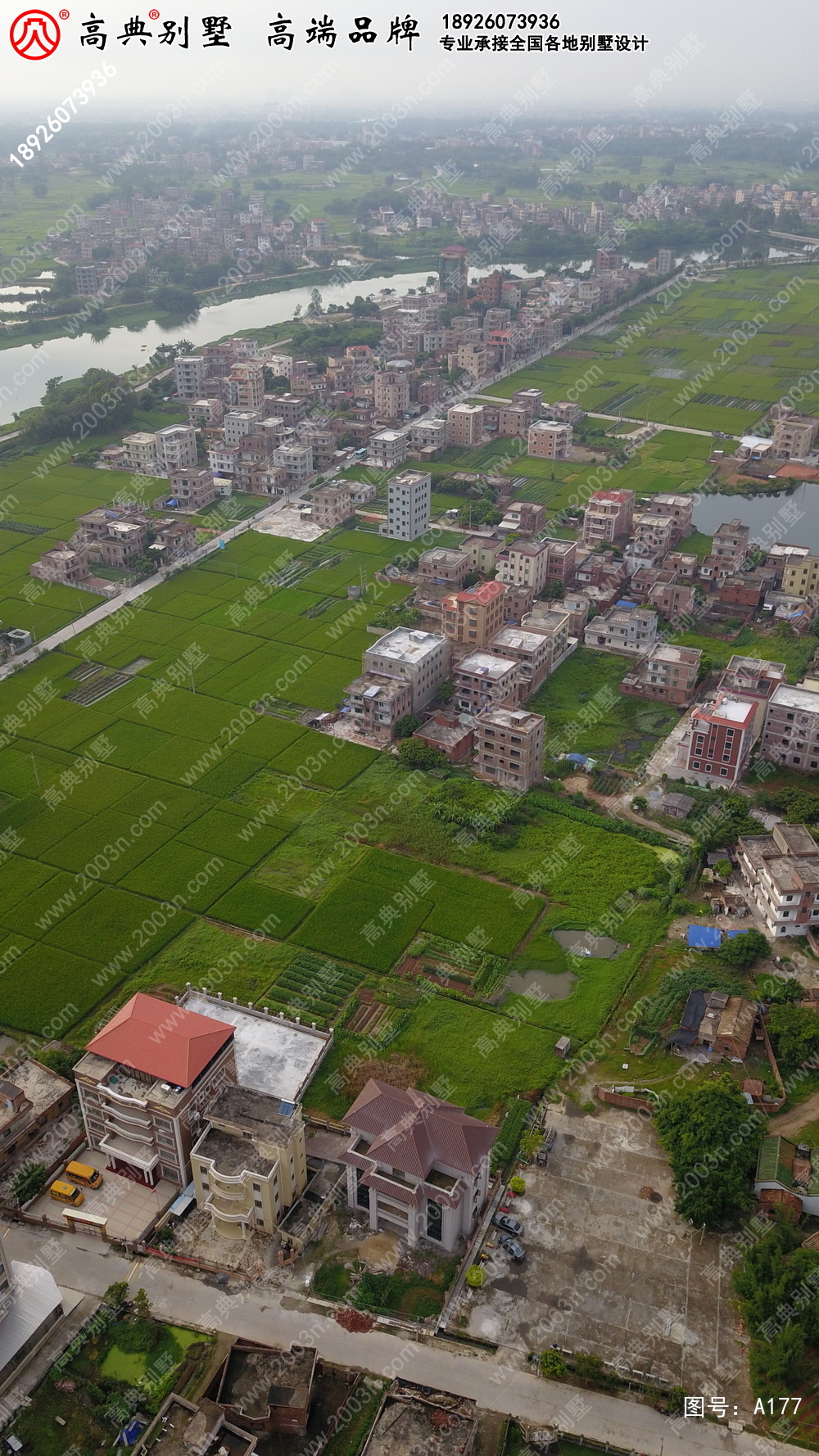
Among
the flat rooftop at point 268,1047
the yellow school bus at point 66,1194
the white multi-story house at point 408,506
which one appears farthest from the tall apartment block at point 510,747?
the white multi-story house at point 408,506

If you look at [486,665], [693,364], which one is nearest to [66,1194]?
[486,665]

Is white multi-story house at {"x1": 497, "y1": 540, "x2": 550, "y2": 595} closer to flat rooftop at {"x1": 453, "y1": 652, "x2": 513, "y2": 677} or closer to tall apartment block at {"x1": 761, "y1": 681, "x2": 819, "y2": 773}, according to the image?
flat rooftop at {"x1": 453, "y1": 652, "x2": 513, "y2": 677}

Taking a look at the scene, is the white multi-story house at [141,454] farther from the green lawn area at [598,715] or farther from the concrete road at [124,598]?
the green lawn area at [598,715]

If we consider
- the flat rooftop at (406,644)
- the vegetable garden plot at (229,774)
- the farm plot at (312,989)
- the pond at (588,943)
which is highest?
the flat rooftop at (406,644)

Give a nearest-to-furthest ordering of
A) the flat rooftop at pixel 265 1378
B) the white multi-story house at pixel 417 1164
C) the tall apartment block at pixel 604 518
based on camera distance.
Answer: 1. the flat rooftop at pixel 265 1378
2. the white multi-story house at pixel 417 1164
3. the tall apartment block at pixel 604 518

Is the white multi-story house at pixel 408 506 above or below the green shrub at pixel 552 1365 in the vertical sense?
above

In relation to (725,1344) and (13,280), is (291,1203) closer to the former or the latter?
(725,1344)

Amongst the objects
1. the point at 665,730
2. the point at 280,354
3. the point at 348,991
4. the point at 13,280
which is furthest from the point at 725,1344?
the point at 13,280

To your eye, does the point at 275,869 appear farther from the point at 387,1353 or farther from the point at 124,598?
the point at 124,598
